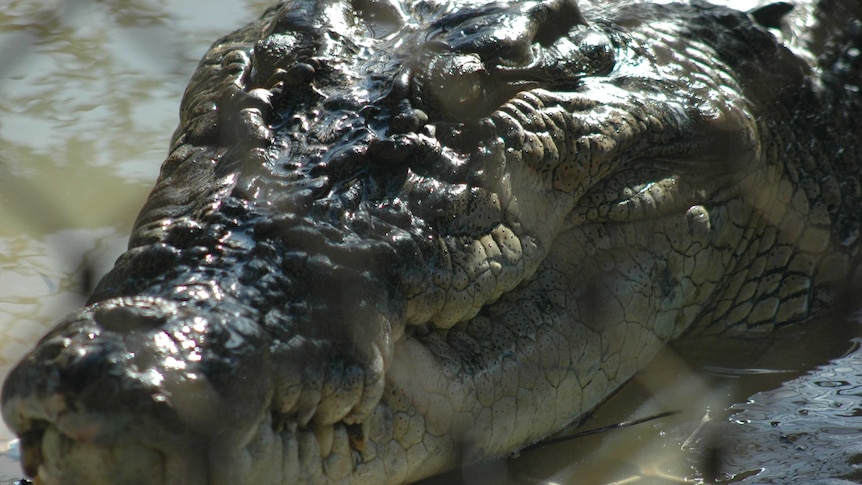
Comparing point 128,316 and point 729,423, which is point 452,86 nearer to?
point 128,316

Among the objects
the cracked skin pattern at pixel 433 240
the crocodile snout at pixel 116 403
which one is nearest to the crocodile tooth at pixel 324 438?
the cracked skin pattern at pixel 433 240

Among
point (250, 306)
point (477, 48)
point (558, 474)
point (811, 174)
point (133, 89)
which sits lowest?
point (133, 89)

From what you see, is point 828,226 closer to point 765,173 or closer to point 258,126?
point 765,173

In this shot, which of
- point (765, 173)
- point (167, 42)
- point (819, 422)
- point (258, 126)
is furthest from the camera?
point (167, 42)

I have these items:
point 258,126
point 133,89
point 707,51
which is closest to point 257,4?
point 133,89

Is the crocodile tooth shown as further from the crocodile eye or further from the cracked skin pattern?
the crocodile eye

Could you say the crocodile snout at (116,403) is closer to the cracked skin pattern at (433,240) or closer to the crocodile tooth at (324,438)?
the cracked skin pattern at (433,240)
